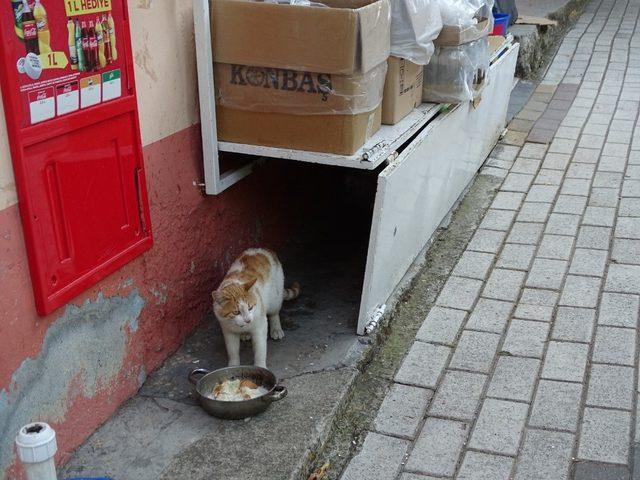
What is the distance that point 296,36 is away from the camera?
10.7 ft

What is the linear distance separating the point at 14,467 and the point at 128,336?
30.5 inches

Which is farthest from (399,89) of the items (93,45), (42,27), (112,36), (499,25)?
(499,25)

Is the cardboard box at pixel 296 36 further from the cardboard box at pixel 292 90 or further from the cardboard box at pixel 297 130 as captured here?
the cardboard box at pixel 297 130

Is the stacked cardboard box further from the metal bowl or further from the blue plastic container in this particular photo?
the blue plastic container

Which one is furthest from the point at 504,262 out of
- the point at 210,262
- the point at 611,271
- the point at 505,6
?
the point at 505,6

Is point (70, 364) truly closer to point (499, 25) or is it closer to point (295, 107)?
point (295, 107)

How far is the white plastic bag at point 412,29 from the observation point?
12.3ft

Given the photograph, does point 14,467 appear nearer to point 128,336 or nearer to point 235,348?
point 128,336

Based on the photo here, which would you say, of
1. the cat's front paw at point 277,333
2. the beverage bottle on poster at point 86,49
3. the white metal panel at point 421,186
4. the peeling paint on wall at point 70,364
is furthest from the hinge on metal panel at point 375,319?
the beverage bottle on poster at point 86,49

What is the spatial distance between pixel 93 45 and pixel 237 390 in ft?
5.27

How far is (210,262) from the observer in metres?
3.90

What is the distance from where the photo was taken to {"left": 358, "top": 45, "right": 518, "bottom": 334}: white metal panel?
12.1 ft

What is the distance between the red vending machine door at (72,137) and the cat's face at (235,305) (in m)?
0.47

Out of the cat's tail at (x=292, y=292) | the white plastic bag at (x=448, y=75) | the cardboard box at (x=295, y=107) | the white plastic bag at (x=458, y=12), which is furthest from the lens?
the white plastic bag at (x=448, y=75)
